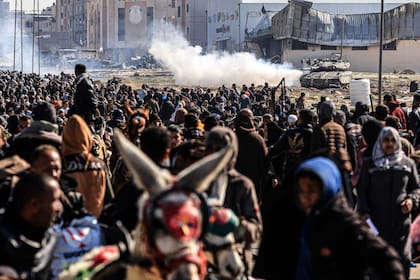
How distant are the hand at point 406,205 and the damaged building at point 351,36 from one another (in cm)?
6437

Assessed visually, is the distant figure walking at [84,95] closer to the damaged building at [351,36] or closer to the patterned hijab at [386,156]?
the patterned hijab at [386,156]

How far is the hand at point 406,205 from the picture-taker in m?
7.28

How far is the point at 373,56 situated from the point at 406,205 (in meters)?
67.6

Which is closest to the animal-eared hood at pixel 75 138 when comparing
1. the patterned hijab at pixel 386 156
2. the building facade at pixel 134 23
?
the patterned hijab at pixel 386 156

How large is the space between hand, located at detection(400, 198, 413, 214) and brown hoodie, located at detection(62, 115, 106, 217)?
2.23 m

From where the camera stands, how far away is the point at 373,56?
242 feet

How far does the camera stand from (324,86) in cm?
5088

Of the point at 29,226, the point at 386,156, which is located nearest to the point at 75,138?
the point at 386,156

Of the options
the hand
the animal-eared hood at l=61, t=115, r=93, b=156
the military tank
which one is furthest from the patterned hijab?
the military tank

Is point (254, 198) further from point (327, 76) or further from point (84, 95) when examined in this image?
point (327, 76)

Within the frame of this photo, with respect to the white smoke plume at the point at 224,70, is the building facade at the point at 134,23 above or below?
above

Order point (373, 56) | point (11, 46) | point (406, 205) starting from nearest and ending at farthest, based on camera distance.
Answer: point (406, 205) → point (373, 56) → point (11, 46)

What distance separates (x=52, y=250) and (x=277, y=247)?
1.33 metres

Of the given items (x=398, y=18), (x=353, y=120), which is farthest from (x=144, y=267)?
(x=398, y=18)
